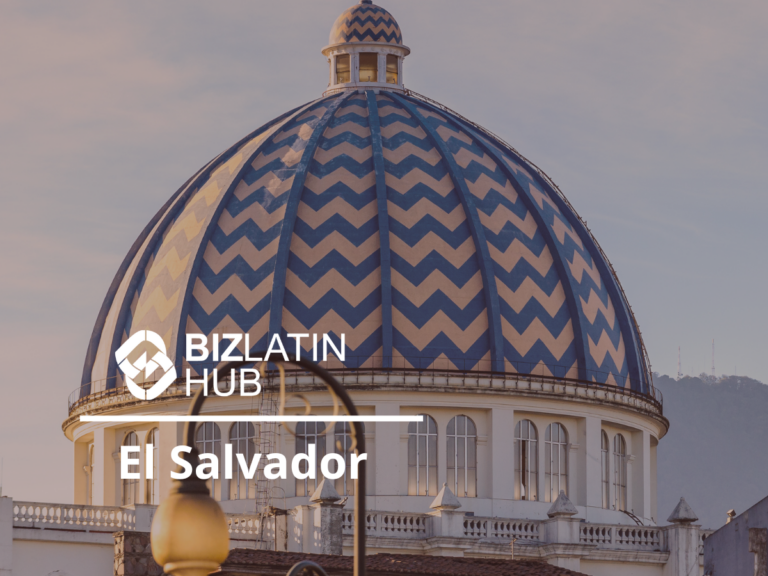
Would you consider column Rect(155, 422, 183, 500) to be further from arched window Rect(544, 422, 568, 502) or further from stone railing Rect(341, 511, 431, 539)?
arched window Rect(544, 422, 568, 502)

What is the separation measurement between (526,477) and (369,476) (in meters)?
4.32

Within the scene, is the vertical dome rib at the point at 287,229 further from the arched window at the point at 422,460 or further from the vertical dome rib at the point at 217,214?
the arched window at the point at 422,460

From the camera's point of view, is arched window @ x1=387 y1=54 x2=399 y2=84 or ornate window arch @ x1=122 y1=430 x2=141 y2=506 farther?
arched window @ x1=387 y1=54 x2=399 y2=84

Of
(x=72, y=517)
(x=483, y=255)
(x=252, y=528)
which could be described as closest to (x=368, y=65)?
(x=483, y=255)

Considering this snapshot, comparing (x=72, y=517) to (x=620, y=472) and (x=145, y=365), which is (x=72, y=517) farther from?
(x=620, y=472)

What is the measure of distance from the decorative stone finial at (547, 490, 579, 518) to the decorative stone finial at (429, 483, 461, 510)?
104 inches

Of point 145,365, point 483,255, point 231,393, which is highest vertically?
point 483,255

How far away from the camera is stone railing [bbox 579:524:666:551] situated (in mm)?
48000

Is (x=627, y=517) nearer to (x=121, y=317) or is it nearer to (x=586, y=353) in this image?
(x=586, y=353)

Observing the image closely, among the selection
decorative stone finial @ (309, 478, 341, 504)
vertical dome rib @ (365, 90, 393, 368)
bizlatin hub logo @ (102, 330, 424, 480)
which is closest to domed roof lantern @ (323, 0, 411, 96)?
vertical dome rib @ (365, 90, 393, 368)

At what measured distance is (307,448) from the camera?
4878cm

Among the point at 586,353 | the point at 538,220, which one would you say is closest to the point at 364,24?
the point at 538,220

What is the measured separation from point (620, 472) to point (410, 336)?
7.51m

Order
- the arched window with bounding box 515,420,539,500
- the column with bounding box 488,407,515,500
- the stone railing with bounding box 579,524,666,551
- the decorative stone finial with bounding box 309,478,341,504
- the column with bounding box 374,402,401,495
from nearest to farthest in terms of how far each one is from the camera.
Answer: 1. the decorative stone finial with bounding box 309,478,341,504
2. the stone railing with bounding box 579,524,666,551
3. the column with bounding box 374,402,401,495
4. the column with bounding box 488,407,515,500
5. the arched window with bounding box 515,420,539,500
